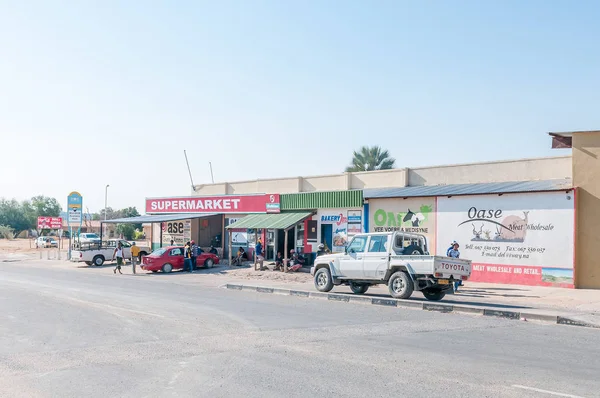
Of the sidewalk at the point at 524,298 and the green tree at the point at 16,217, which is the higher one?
A: the green tree at the point at 16,217

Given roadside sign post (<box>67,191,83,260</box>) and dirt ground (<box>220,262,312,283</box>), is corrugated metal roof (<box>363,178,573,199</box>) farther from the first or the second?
roadside sign post (<box>67,191,83,260</box>)

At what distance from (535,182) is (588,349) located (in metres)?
14.3

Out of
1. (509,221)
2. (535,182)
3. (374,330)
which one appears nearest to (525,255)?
(509,221)

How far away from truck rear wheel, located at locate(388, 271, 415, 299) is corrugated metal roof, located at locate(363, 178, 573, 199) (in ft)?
24.9

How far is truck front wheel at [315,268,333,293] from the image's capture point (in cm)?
1980

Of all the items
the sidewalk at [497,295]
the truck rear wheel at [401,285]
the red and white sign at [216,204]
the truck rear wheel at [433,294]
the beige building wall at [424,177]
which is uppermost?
the beige building wall at [424,177]

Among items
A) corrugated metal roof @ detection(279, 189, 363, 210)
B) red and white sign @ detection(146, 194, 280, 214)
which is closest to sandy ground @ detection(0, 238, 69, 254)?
red and white sign @ detection(146, 194, 280, 214)

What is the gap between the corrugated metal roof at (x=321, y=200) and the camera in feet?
94.9

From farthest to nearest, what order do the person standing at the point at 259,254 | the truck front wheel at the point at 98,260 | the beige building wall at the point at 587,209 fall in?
the truck front wheel at the point at 98,260, the person standing at the point at 259,254, the beige building wall at the point at 587,209

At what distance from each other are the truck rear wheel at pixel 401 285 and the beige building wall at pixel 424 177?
9388 mm

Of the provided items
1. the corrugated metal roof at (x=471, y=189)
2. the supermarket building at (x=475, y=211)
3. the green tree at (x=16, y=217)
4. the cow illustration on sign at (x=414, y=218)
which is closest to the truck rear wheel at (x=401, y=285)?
the supermarket building at (x=475, y=211)

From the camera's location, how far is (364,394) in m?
6.98

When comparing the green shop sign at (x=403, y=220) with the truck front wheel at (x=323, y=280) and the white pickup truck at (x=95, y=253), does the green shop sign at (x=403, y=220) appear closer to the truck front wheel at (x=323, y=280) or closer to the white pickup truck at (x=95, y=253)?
the truck front wheel at (x=323, y=280)

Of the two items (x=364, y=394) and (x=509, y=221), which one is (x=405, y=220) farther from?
(x=364, y=394)
